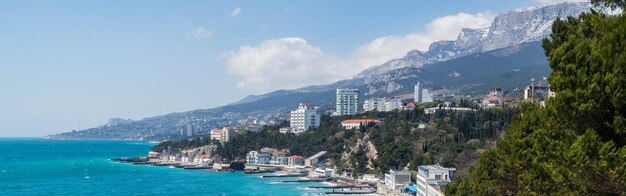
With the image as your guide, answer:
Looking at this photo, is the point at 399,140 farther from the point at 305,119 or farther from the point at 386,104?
the point at 386,104

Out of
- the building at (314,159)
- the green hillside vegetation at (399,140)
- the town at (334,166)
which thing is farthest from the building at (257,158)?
the building at (314,159)

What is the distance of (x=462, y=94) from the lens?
165000 mm

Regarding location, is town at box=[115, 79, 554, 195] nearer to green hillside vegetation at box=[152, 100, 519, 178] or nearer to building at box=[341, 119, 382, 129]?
building at box=[341, 119, 382, 129]

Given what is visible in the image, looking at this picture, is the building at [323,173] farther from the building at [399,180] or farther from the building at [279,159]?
the building at [399,180]

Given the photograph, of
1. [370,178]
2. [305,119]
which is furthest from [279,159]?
[370,178]

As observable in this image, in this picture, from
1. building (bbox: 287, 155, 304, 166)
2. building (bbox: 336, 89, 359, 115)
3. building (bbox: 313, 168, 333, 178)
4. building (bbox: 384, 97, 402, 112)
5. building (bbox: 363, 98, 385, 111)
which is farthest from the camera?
building (bbox: 336, 89, 359, 115)

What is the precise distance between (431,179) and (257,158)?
49502mm

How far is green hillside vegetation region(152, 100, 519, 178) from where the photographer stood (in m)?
61.9

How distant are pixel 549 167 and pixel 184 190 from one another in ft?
174

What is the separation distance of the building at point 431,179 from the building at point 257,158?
4483 cm

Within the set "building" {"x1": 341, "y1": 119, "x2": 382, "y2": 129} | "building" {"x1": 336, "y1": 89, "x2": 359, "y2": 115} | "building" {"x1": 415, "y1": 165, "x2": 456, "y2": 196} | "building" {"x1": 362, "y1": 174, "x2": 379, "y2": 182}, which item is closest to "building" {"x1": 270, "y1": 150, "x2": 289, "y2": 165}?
"building" {"x1": 341, "y1": 119, "x2": 382, "y2": 129}

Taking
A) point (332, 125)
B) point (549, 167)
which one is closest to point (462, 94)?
point (332, 125)

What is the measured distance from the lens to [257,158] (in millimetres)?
91938

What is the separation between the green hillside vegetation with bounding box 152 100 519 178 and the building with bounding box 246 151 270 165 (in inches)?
120
